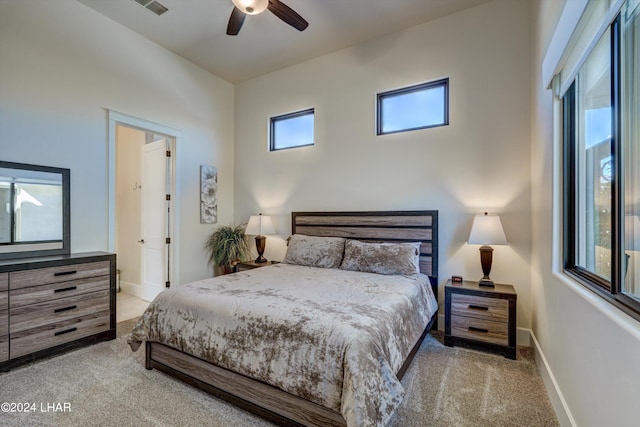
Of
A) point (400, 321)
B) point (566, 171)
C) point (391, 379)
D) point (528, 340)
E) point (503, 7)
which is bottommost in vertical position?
point (528, 340)

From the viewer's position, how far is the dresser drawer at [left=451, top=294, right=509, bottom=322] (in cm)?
263

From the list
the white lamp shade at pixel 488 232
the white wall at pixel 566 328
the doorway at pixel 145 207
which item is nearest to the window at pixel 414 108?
the white wall at pixel 566 328

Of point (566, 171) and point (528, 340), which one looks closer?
point (566, 171)

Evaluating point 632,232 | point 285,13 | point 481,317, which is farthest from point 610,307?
point 285,13

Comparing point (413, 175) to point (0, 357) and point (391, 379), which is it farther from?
point (0, 357)

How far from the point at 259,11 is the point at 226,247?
3.29 m

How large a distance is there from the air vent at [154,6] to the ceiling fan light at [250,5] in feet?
4.79

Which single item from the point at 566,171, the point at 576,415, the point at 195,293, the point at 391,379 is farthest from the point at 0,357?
the point at 566,171

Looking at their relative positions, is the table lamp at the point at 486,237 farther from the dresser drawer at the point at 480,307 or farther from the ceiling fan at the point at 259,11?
the ceiling fan at the point at 259,11

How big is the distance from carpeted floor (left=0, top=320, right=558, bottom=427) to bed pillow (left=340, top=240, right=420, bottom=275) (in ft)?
2.81

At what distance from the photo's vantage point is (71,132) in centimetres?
314

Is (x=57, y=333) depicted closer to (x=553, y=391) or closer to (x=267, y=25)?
(x=267, y=25)

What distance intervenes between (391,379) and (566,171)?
1878 millimetres

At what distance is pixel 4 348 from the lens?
236cm
